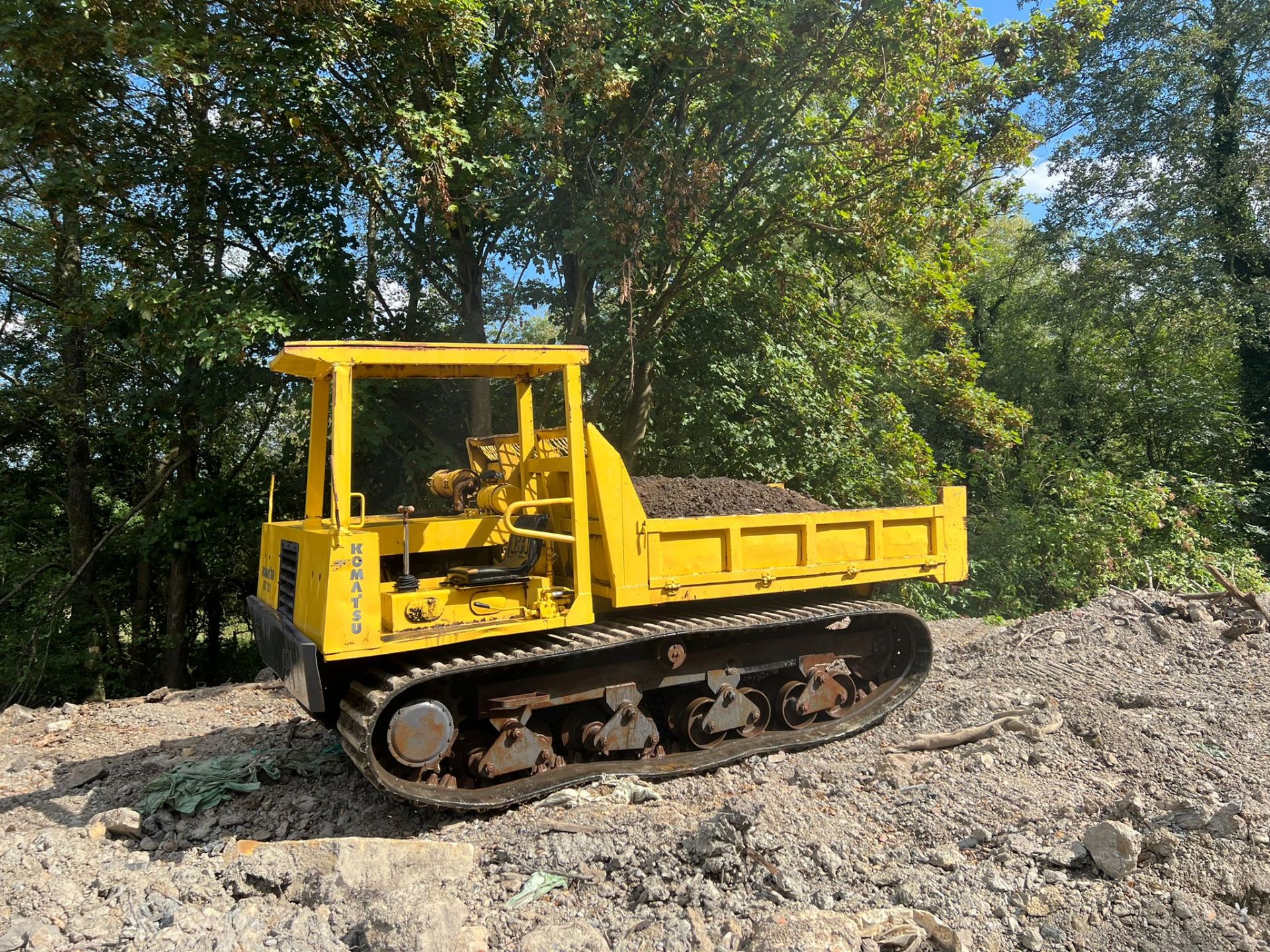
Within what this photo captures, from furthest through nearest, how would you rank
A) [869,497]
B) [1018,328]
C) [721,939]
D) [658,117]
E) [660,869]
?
[1018,328] < [869,497] < [658,117] < [660,869] < [721,939]

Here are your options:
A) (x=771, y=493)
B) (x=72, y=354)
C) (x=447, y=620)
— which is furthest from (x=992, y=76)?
(x=72, y=354)

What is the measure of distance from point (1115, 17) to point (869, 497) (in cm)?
1188

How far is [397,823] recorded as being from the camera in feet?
15.0

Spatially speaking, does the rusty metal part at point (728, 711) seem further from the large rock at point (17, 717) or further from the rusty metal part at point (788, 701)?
the large rock at point (17, 717)

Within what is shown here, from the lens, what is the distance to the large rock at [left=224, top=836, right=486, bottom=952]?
126 inches

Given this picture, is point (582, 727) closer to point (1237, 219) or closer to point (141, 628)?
point (141, 628)

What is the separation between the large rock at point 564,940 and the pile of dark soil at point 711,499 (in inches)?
102

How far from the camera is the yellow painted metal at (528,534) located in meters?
4.20

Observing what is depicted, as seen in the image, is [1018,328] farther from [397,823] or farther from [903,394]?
[397,823]

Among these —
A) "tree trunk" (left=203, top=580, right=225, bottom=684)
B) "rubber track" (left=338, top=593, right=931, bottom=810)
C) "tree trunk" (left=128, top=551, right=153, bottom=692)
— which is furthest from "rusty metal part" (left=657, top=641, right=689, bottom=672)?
"tree trunk" (left=203, top=580, right=225, bottom=684)

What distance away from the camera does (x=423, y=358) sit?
4531 millimetres

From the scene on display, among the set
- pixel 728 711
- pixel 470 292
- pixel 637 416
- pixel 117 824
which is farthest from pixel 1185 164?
pixel 117 824

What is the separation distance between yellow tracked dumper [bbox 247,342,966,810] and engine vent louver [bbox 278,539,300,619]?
0.03 metres

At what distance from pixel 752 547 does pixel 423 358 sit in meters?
2.42
